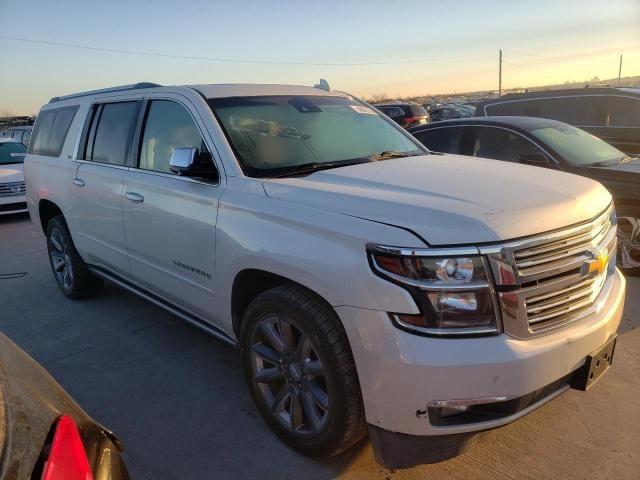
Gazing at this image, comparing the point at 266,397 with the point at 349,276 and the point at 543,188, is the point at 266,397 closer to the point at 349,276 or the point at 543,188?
the point at 349,276

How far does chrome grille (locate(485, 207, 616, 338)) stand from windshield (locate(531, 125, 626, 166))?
325 centimetres

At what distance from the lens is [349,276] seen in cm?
222

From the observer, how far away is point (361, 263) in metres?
2.19

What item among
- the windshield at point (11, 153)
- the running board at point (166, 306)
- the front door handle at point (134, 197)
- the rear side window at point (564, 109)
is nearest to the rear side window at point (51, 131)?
the running board at point (166, 306)

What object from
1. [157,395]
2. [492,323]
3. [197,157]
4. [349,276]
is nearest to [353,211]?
[349,276]

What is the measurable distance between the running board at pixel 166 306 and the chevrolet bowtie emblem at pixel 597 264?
1920 mm

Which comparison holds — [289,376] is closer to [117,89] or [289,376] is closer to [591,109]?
[117,89]

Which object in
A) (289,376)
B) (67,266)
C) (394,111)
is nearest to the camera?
(289,376)

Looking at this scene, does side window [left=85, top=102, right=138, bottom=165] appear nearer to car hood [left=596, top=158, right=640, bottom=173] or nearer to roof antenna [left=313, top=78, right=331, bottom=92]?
roof antenna [left=313, top=78, right=331, bottom=92]

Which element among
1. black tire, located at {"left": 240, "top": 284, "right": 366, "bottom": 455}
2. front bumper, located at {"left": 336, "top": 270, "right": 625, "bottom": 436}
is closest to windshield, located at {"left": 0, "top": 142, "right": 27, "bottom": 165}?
black tire, located at {"left": 240, "top": 284, "right": 366, "bottom": 455}

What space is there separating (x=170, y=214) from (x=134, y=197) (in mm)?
525

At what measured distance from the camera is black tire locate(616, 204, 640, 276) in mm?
5129

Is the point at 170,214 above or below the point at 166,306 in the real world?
above

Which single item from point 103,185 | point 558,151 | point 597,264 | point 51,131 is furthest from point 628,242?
point 51,131
